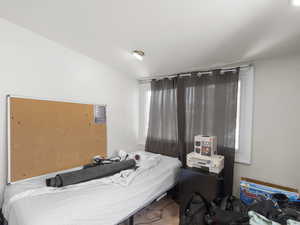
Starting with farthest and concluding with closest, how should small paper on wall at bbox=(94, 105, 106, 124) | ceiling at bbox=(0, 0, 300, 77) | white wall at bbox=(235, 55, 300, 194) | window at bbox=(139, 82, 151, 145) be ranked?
window at bbox=(139, 82, 151, 145) < small paper on wall at bbox=(94, 105, 106, 124) < white wall at bbox=(235, 55, 300, 194) < ceiling at bbox=(0, 0, 300, 77)

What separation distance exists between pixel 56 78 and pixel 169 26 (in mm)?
1561

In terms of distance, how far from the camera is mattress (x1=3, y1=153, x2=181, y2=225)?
3.62ft

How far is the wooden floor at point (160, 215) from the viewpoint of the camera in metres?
1.89

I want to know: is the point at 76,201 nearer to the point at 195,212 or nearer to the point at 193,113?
the point at 195,212

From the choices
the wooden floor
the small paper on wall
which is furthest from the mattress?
the small paper on wall

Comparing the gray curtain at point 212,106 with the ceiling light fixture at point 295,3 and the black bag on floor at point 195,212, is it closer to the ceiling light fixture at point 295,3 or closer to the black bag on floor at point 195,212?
the black bag on floor at point 195,212

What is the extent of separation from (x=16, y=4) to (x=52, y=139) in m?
1.42

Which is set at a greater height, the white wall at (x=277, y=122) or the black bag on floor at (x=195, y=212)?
the white wall at (x=277, y=122)

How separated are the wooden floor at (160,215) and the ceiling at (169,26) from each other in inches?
90.4

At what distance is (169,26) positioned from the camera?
1.43m

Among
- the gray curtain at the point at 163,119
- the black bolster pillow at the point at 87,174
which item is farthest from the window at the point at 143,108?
the black bolster pillow at the point at 87,174

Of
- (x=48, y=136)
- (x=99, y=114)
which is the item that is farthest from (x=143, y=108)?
(x=48, y=136)

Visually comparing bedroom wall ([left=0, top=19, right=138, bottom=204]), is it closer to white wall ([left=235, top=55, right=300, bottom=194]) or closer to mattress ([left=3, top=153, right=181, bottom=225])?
mattress ([left=3, top=153, right=181, bottom=225])

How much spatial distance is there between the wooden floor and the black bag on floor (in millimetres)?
387
